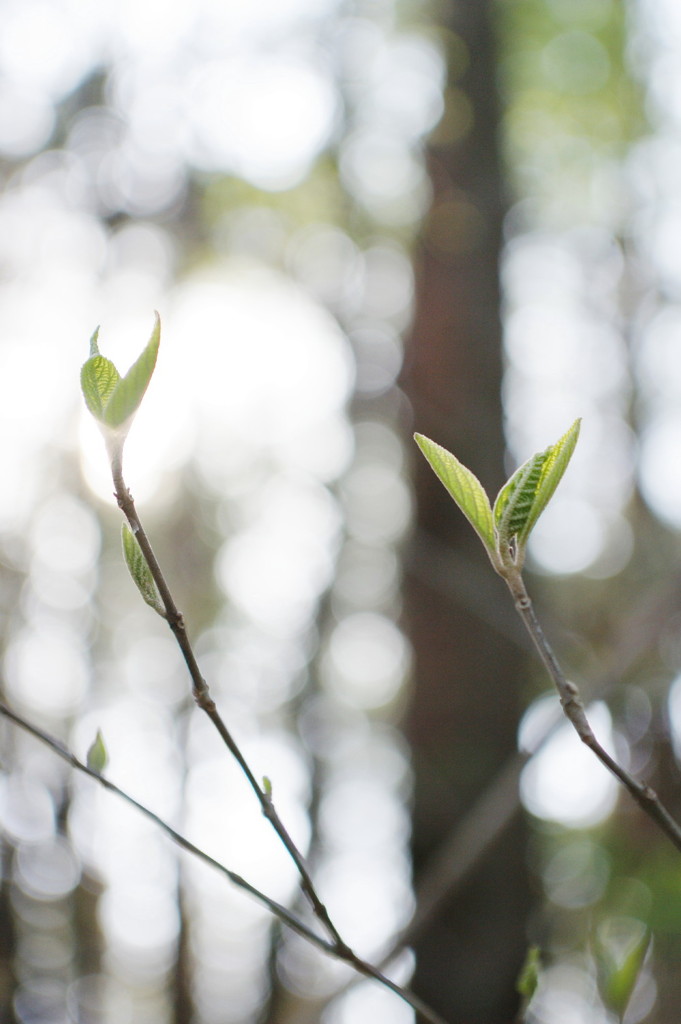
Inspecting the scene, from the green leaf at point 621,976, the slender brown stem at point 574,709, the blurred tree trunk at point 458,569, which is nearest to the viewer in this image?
the slender brown stem at point 574,709

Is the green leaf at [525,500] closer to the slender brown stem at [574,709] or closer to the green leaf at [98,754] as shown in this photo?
the slender brown stem at [574,709]

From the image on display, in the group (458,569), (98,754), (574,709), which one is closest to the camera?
(574,709)

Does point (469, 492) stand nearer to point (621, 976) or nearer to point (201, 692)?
point (201, 692)

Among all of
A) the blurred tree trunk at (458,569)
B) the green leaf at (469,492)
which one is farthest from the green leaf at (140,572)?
the blurred tree trunk at (458,569)

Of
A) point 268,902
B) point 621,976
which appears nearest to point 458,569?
point 621,976

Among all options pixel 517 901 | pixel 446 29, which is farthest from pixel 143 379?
pixel 446 29

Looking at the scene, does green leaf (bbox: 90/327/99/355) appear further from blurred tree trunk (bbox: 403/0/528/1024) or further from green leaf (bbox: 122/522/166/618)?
blurred tree trunk (bbox: 403/0/528/1024)
